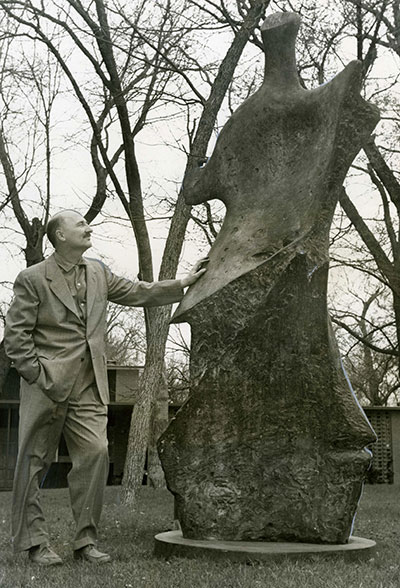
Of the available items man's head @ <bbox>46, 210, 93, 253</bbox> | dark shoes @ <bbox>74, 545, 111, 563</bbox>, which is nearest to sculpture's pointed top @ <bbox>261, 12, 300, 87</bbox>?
man's head @ <bbox>46, 210, 93, 253</bbox>

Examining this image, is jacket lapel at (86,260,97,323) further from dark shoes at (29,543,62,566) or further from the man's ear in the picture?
dark shoes at (29,543,62,566)

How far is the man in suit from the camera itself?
18.1 ft

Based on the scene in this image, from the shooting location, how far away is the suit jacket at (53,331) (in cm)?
554

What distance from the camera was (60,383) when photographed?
5523 millimetres

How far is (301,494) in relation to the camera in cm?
586

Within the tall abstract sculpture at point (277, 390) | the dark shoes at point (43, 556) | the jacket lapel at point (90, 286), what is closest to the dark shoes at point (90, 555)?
the dark shoes at point (43, 556)

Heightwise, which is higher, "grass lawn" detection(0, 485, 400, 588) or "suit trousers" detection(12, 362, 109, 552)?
"suit trousers" detection(12, 362, 109, 552)

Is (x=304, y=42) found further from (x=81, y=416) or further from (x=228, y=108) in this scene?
(x=81, y=416)

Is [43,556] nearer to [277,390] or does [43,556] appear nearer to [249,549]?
[249,549]

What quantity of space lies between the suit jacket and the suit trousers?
0.42 ft

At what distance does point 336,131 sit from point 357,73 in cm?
45

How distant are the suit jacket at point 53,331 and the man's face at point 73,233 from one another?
18 centimetres

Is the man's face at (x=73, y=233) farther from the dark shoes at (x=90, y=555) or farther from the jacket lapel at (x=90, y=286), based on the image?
the dark shoes at (x=90, y=555)

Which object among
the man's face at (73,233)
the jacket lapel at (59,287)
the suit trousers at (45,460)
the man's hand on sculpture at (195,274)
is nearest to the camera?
the suit trousers at (45,460)
